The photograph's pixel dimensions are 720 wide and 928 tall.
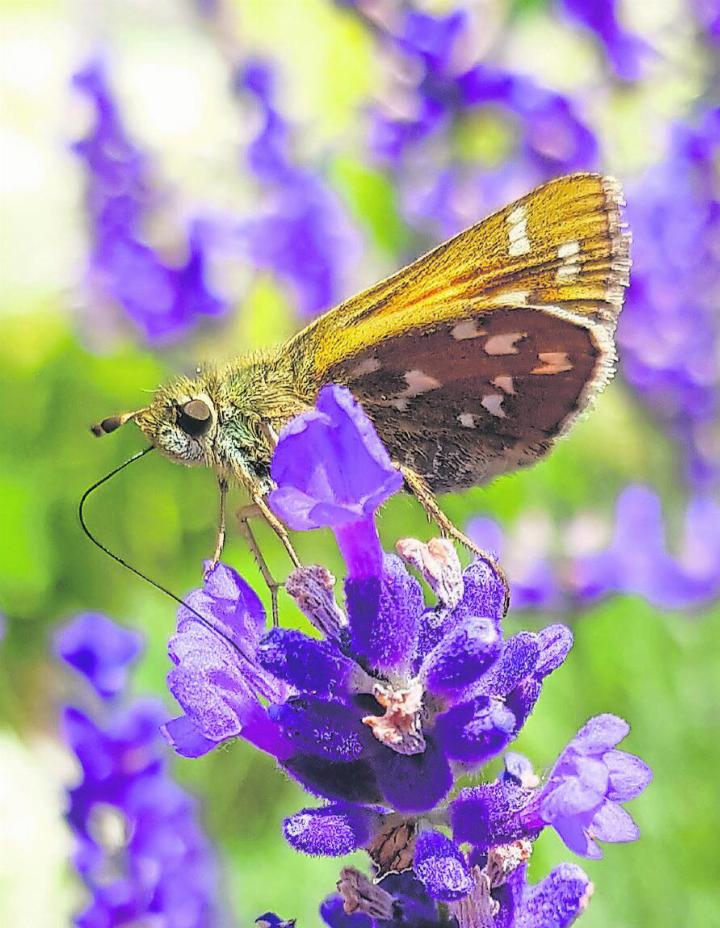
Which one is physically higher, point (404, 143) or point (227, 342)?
point (404, 143)

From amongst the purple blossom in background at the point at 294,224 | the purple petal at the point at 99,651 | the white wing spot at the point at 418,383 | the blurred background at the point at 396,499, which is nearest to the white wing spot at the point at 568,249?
the white wing spot at the point at 418,383

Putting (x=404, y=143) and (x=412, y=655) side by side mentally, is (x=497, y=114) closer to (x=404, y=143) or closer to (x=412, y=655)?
(x=404, y=143)

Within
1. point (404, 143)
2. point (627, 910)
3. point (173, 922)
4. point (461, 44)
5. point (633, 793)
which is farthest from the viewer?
point (404, 143)

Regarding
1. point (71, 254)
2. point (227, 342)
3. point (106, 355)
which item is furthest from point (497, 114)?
point (71, 254)

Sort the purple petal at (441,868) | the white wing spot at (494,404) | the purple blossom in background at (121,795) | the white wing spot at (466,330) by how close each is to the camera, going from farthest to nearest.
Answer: the purple blossom in background at (121,795)
the white wing spot at (494,404)
the white wing spot at (466,330)
the purple petal at (441,868)

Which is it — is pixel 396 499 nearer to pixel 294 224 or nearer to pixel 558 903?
pixel 558 903

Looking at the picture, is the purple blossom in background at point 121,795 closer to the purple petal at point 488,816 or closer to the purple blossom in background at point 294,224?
the purple petal at point 488,816
